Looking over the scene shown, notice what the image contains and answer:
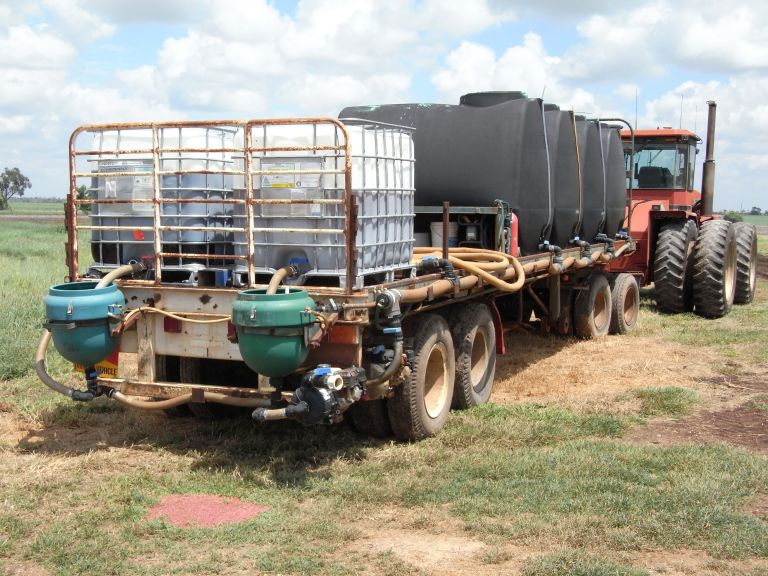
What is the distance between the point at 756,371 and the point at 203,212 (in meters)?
6.34

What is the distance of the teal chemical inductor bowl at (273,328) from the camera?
541 cm

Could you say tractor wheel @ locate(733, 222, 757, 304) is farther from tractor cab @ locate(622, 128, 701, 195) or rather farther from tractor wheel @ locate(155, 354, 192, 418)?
tractor wheel @ locate(155, 354, 192, 418)

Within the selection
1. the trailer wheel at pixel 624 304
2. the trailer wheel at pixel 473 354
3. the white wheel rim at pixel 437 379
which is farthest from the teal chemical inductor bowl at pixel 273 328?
the trailer wheel at pixel 624 304

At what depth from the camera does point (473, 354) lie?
8031 mm

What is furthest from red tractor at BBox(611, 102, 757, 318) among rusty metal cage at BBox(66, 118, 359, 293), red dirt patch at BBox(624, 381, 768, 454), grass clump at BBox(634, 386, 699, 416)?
rusty metal cage at BBox(66, 118, 359, 293)

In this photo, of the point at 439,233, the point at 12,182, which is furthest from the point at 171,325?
the point at 12,182

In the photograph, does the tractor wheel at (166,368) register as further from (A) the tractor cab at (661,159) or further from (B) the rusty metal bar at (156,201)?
(A) the tractor cab at (661,159)

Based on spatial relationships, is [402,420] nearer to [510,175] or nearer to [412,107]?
[510,175]

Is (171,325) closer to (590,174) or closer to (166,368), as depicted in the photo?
(166,368)

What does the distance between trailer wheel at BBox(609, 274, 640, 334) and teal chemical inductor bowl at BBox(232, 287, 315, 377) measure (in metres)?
7.66

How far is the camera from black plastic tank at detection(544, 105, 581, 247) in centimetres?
943

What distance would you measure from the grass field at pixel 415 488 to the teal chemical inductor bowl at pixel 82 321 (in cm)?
76

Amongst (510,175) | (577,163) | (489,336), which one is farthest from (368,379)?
(577,163)

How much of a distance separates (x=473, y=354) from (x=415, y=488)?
8.50 ft
